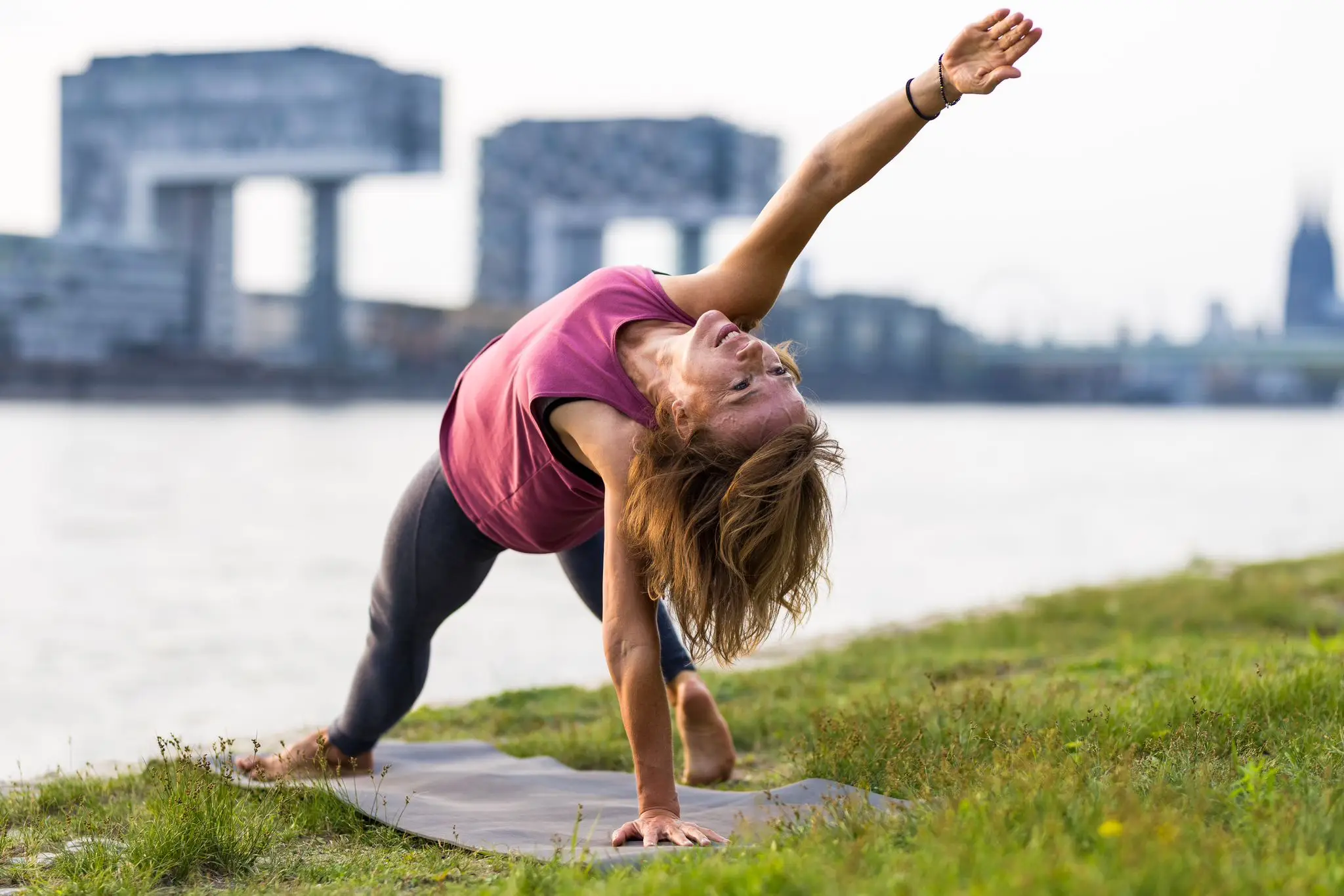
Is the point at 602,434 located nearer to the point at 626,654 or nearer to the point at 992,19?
the point at 626,654

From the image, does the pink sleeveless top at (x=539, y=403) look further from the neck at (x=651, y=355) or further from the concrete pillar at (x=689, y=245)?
the concrete pillar at (x=689, y=245)

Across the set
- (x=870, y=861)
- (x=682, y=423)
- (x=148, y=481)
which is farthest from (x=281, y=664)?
(x=148, y=481)

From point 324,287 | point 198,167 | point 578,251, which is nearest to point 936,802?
point 324,287

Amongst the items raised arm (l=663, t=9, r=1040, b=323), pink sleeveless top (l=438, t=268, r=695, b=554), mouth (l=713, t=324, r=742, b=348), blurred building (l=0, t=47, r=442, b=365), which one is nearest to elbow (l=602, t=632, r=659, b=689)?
pink sleeveless top (l=438, t=268, r=695, b=554)

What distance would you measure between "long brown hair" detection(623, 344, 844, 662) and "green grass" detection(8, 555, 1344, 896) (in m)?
0.52

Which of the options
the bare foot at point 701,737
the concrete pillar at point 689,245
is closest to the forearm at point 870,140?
the bare foot at point 701,737

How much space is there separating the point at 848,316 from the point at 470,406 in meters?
93.4

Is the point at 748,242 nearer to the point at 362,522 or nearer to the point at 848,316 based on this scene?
the point at 362,522

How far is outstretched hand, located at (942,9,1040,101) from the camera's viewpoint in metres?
3.46

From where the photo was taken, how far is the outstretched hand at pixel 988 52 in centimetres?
346

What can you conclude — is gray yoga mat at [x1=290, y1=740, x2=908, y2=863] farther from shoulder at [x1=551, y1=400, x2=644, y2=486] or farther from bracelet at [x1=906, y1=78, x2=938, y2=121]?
bracelet at [x1=906, y1=78, x2=938, y2=121]

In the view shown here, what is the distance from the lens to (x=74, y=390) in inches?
2608

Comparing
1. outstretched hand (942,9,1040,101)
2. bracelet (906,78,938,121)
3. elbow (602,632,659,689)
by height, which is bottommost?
elbow (602,632,659,689)

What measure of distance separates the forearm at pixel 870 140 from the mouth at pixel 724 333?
54cm
